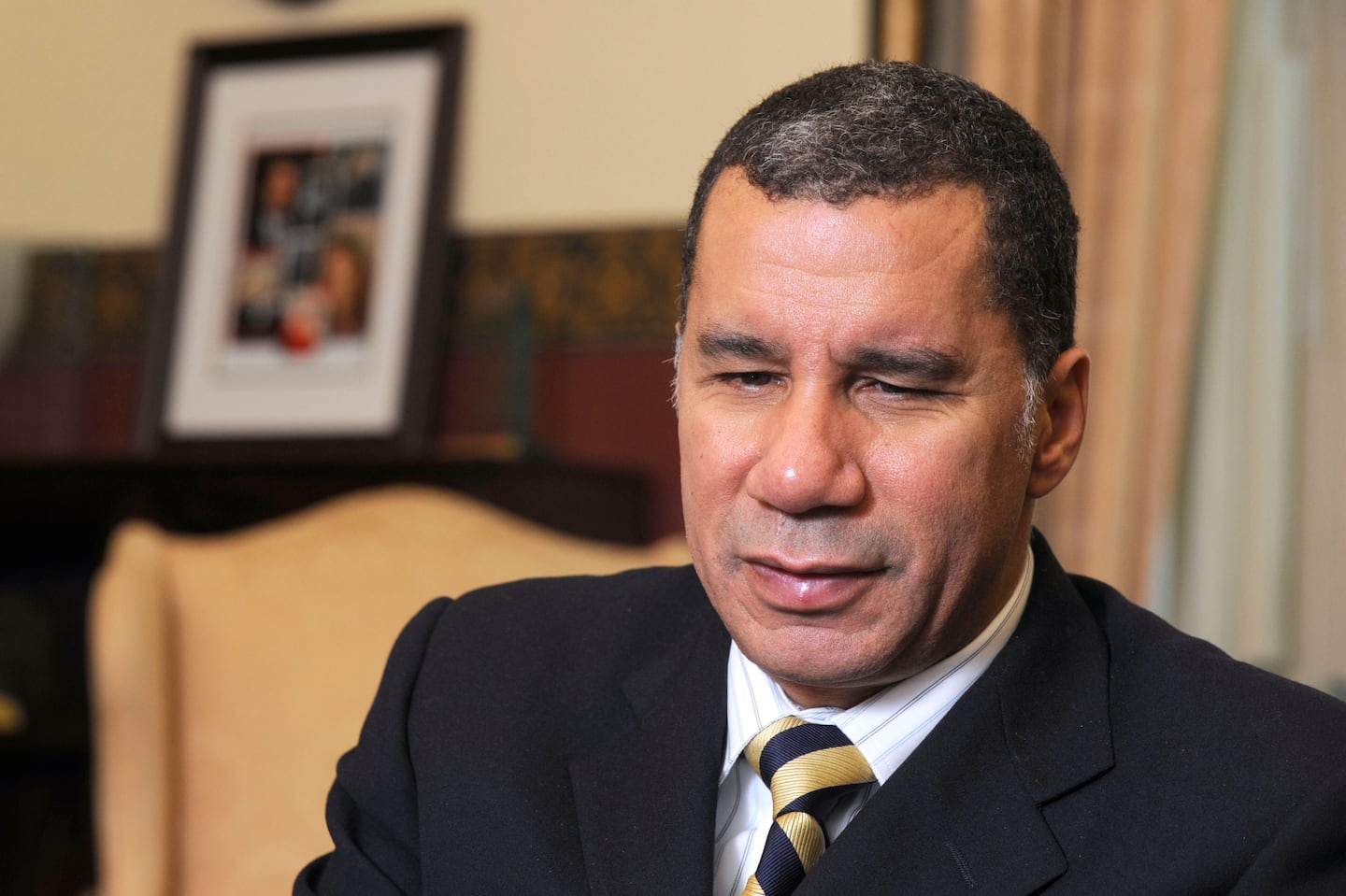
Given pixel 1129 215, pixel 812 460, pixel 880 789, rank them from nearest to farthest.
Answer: pixel 812 460
pixel 880 789
pixel 1129 215

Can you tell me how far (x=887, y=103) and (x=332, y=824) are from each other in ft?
3.29

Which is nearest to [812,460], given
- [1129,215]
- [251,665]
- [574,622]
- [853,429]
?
[853,429]

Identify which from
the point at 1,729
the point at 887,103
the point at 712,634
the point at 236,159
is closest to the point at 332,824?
the point at 712,634

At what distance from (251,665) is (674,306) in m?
1.76

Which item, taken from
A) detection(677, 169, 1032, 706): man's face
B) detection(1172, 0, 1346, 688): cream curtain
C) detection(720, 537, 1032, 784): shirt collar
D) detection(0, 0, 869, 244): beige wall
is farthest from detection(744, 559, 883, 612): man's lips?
detection(1172, 0, 1346, 688): cream curtain

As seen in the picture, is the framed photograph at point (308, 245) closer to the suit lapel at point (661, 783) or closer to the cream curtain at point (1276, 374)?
the cream curtain at point (1276, 374)

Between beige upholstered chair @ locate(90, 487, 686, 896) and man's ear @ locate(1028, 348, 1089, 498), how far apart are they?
0.98 m

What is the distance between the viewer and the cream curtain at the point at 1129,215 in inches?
135

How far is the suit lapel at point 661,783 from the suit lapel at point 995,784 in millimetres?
160

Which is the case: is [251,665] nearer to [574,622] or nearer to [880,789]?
[574,622]

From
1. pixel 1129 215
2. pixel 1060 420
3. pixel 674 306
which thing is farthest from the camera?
pixel 674 306

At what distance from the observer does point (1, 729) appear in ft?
11.7

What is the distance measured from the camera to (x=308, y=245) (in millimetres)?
4152

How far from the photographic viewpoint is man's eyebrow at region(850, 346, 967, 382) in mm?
1388
